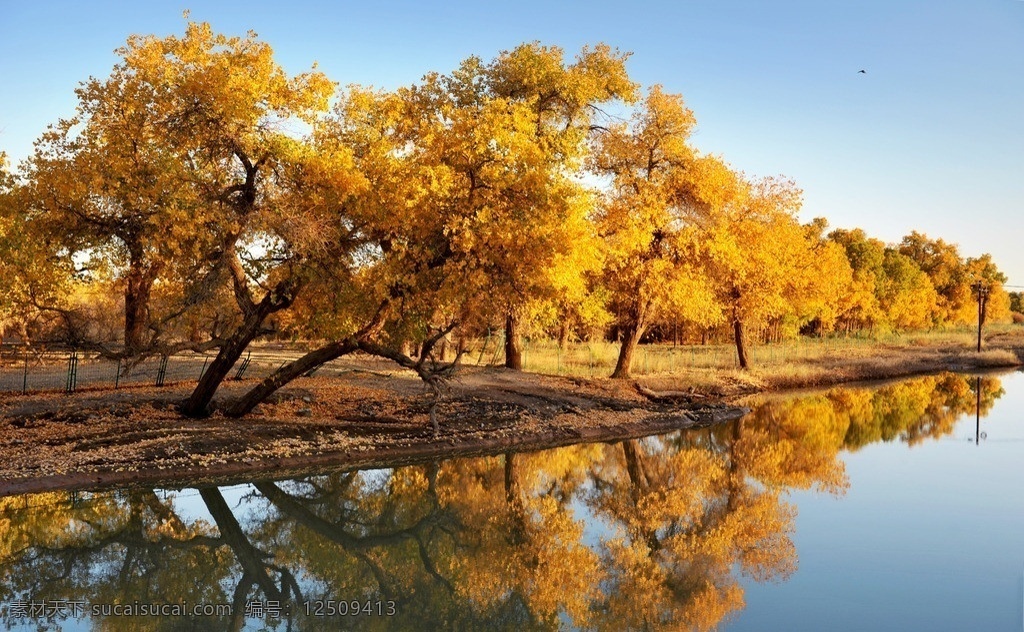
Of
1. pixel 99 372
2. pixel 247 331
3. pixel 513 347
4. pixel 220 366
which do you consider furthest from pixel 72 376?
pixel 513 347

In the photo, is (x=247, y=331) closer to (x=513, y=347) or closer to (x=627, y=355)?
(x=513, y=347)

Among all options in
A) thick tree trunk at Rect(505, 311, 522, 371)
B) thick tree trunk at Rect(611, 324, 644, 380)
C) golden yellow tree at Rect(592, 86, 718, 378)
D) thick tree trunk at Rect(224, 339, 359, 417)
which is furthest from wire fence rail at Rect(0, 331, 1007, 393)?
golden yellow tree at Rect(592, 86, 718, 378)

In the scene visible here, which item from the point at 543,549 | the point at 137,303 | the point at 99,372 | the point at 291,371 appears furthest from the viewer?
the point at 99,372

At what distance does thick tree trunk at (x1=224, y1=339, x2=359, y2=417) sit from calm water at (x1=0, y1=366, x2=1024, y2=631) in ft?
10.5

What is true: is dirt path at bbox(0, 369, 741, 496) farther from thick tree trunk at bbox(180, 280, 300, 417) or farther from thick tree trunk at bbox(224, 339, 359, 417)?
thick tree trunk at bbox(180, 280, 300, 417)

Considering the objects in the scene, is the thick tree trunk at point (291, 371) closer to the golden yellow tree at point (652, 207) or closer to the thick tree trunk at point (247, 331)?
the thick tree trunk at point (247, 331)

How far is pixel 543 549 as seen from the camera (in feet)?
42.5

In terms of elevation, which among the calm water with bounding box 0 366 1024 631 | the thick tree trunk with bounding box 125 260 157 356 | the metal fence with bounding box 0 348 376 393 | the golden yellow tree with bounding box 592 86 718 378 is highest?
the golden yellow tree with bounding box 592 86 718 378

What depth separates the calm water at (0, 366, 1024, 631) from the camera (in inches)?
396

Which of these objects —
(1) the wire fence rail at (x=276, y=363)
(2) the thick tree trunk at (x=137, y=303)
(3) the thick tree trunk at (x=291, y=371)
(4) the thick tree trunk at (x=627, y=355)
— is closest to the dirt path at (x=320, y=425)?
(3) the thick tree trunk at (x=291, y=371)

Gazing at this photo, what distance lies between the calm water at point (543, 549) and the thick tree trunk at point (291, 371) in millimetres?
3195

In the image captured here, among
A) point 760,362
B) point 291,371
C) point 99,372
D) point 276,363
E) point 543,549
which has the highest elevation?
point 291,371

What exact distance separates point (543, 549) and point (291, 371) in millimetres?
9236

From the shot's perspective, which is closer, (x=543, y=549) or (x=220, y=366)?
(x=543, y=549)
